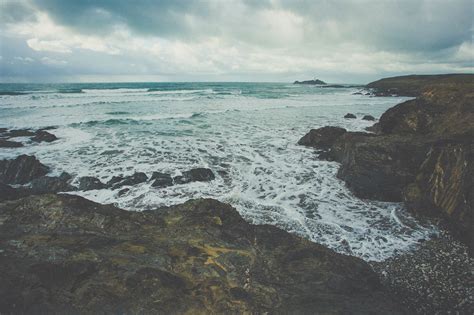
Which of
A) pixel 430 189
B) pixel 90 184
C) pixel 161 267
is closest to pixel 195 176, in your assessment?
pixel 90 184

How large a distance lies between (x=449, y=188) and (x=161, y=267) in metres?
6.61

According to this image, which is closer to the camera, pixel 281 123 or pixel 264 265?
pixel 264 265

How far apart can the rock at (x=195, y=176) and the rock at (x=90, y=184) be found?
2.50 meters

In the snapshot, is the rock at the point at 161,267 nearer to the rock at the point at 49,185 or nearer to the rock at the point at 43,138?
the rock at the point at 49,185

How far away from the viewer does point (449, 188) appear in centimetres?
659

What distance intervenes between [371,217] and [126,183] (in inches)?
304

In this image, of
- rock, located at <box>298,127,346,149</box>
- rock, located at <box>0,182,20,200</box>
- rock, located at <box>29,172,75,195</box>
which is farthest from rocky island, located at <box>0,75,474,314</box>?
rock, located at <box>298,127,346,149</box>

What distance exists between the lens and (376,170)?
28.3 ft

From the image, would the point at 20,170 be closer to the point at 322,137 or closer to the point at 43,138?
the point at 43,138

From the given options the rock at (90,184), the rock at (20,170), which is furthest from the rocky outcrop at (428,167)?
the rock at (20,170)

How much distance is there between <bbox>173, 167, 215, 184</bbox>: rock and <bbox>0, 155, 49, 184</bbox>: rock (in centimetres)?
529

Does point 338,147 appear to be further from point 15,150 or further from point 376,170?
point 15,150

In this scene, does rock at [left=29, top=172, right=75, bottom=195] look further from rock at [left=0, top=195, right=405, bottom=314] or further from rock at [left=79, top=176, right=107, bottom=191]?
rock at [left=0, top=195, right=405, bottom=314]

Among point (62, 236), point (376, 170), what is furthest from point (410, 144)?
point (62, 236)
